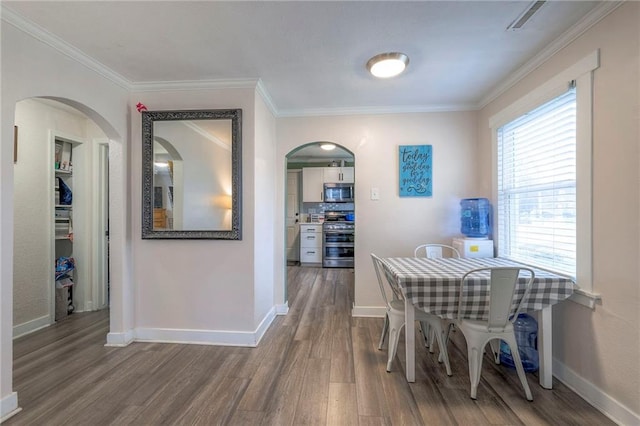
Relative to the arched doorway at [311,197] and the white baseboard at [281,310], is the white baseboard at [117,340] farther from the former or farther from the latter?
the arched doorway at [311,197]

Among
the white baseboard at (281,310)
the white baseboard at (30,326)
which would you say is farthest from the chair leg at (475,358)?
the white baseboard at (30,326)

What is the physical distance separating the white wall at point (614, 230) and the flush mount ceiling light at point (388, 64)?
1101mm

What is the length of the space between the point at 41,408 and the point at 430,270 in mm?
2631

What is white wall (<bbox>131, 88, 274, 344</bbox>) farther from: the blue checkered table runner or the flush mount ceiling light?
the blue checkered table runner

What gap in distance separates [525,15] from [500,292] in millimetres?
1688

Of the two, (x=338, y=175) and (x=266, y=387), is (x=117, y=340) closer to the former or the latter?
(x=266, y=387)

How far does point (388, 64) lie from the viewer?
208 centimetres

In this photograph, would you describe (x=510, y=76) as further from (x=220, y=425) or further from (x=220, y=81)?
(x=220, y=425)

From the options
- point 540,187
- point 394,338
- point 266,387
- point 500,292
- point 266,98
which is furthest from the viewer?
point 266,98

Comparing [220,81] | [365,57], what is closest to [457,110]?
[365,57]

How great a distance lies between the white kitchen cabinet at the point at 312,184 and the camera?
6.07m

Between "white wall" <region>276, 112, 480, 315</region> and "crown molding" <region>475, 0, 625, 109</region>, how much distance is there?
576 mm

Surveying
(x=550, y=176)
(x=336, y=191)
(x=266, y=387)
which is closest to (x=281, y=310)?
(x=266, y=387)

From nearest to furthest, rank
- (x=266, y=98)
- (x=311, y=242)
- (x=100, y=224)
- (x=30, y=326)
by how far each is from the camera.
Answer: (x=30, y=326) < (x=266, y=98) < (x=100, y=224) < (x=311, y=242)
